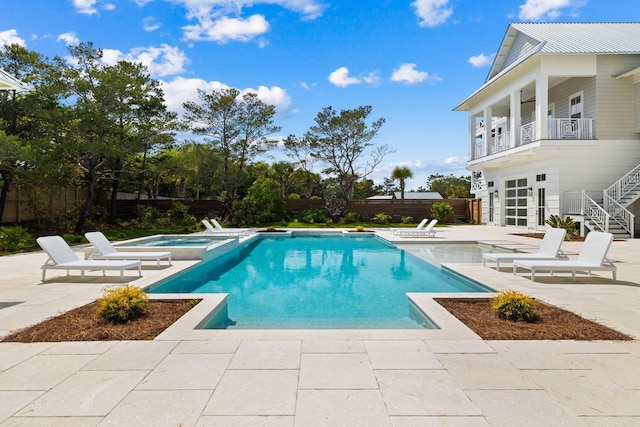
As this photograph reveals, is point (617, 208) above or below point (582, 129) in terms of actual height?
below

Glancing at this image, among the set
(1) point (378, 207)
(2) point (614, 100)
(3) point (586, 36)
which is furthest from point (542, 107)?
(1) point (378, 207)

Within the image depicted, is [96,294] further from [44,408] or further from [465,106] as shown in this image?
[465,106]

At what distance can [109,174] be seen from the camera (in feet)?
69.3

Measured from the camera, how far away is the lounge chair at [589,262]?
7180mm

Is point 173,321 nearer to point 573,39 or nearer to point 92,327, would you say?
point 92,327

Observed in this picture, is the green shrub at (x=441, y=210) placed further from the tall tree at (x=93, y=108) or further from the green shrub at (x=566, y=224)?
the tall tree at (x=93, y=108)

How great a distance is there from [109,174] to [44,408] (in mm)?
21108

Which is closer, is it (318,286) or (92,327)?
(92,327)

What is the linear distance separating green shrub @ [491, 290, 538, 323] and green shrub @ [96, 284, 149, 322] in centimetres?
451

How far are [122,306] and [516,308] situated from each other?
4.78m

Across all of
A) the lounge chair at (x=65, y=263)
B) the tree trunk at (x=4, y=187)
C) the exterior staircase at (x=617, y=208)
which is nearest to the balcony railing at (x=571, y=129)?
the exterior staircase at (x=617, y=208)

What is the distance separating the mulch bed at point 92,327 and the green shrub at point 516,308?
4.07m

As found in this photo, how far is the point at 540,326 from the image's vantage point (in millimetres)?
4457

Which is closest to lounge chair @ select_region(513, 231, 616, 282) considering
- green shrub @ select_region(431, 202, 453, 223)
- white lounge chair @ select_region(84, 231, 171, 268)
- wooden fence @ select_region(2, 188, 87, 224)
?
white lounge chair @ select_region(84, 231, 171, 268)
